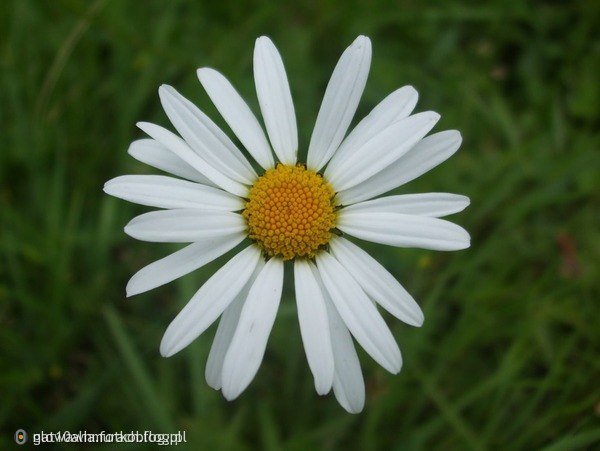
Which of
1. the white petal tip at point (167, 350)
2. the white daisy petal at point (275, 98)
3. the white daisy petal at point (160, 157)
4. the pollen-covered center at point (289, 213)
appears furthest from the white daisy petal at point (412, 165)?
the white petal tip at point (167, 350)

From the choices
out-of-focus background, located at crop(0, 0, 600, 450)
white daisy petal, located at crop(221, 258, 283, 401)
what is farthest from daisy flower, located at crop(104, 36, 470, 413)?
out-of-focus background, located at crop(0, 0, 600, 450)

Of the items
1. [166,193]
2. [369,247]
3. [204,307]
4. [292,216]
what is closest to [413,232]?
[292,216]

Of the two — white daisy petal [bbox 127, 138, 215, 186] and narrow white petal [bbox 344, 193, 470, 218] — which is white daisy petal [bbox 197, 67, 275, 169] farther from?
narrow white petal [bbox 344, 193, 470, 218]

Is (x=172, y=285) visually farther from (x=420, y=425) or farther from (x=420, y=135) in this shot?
(x=420, y=135)

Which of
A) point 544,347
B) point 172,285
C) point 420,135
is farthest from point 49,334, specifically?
point 544,347

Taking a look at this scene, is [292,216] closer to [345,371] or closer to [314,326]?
[314,326]

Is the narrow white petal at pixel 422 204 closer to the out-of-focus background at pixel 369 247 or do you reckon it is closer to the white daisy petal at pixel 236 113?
the white daisy petal at pixel 236 113
